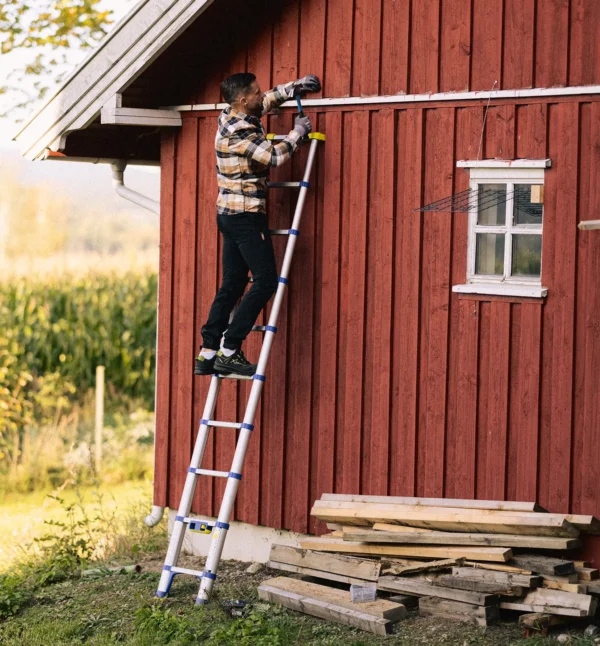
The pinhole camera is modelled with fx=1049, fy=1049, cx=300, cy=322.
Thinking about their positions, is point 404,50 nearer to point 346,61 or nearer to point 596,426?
point 346,61

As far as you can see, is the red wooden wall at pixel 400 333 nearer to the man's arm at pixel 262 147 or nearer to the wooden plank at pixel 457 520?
the wooden plank at pixel 457 520

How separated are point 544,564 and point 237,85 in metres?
4.12

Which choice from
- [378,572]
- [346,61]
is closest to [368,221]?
[346,61]

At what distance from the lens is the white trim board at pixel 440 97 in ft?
23.7

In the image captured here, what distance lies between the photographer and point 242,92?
7.98m

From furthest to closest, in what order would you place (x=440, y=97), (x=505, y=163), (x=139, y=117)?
(x=139, y=117)
(x=440, y=97)
(x=505, y=163)

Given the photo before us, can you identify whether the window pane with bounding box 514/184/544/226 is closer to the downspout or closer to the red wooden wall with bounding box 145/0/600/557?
the red wooden wall with bounding box 145/0/600/557

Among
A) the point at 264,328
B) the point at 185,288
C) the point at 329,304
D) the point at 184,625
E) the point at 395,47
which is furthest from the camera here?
the point at 185,288

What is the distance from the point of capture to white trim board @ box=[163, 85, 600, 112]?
7.23 metres

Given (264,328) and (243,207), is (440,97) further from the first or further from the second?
(264,328)

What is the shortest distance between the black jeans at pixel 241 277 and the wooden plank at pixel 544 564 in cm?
263

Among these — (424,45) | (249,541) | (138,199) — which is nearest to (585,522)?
(249,541)

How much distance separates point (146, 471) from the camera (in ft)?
50.0

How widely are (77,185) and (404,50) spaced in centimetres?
8762
